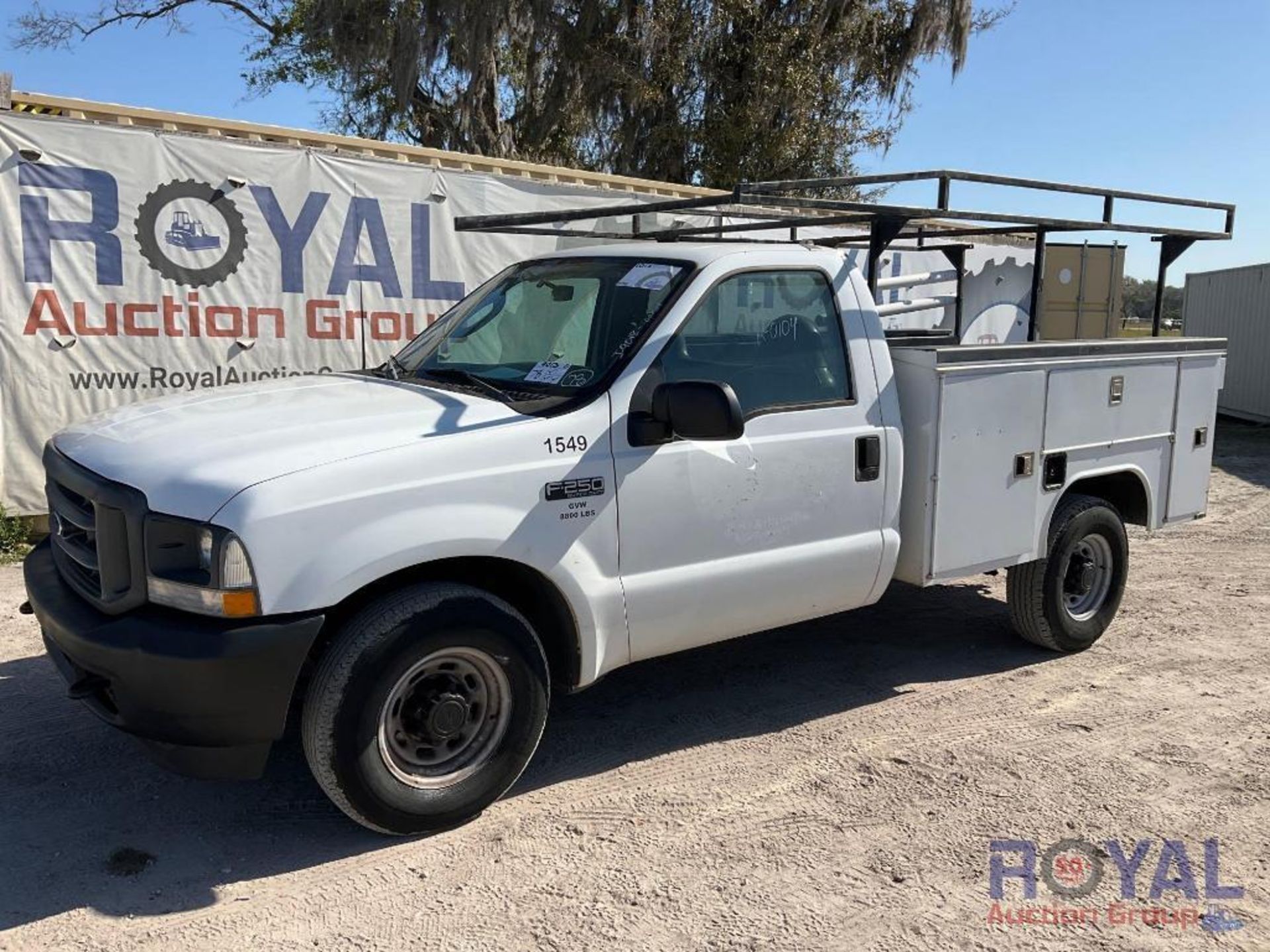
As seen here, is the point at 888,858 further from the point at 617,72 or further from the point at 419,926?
the point at 617,72

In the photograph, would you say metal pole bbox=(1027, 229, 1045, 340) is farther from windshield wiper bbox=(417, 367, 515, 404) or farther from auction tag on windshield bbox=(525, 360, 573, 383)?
windshield wiper bbox=(417, 367, 515, 404)

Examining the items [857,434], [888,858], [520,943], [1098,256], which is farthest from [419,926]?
[1098,256]

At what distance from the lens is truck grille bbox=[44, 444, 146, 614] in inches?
126

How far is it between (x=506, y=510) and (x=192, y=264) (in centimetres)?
577

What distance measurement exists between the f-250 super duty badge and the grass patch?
5237 mm

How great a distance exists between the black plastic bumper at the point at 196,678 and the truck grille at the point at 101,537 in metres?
0.09

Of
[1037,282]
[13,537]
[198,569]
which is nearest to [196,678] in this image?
[198,569]

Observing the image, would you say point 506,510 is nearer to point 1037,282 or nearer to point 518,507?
point 518,507

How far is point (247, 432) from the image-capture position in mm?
3430

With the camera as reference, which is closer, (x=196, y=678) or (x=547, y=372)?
(x=196, y=678)

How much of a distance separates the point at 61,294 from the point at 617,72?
13031 mm

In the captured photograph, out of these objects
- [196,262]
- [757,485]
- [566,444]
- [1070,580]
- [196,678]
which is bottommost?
[1070,580]

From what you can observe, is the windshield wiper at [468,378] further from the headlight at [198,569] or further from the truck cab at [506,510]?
A: the headlight at [198,569]

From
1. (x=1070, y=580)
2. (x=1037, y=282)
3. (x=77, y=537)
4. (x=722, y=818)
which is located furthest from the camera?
(x=1037, y=282)
